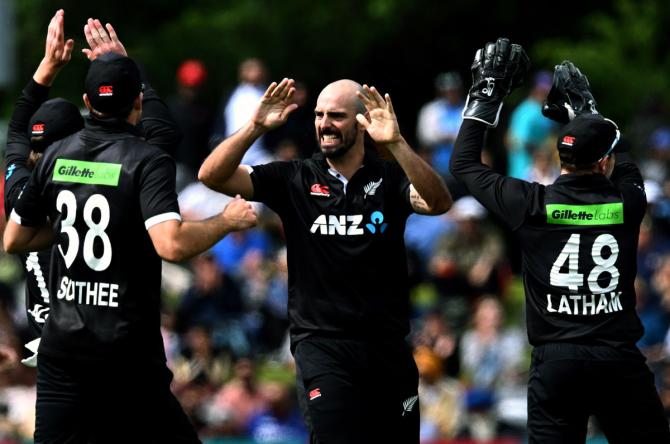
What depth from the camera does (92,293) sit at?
818 cm

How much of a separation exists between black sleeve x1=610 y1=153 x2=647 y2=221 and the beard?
1.49 meters

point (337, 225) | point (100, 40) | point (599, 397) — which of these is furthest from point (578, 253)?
point (100, 40)

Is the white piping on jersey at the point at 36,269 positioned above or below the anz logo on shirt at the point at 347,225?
below

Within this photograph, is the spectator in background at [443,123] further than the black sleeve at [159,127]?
Yes

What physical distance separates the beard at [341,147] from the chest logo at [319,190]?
19 centimetres

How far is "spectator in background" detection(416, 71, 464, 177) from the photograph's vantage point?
1786 cm

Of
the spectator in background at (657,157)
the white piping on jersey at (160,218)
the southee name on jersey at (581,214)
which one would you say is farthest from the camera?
the spectator in background at (657,157)

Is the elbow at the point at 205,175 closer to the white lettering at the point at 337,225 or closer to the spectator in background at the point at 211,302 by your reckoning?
the white lettering at the point at 337,225

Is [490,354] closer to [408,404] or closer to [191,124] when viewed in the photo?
[191,124]

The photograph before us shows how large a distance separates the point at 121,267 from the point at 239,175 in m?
1.11

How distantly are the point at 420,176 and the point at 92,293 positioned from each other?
74.3 inches

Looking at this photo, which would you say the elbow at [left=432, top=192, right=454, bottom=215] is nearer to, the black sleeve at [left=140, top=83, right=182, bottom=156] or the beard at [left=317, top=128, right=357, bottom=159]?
the beard at [left=317, top=128, right=357, bottom=159]

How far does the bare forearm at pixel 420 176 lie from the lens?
8.67m

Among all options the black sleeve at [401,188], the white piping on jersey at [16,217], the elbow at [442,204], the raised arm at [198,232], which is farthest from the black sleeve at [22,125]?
the elbow at [442,204]
